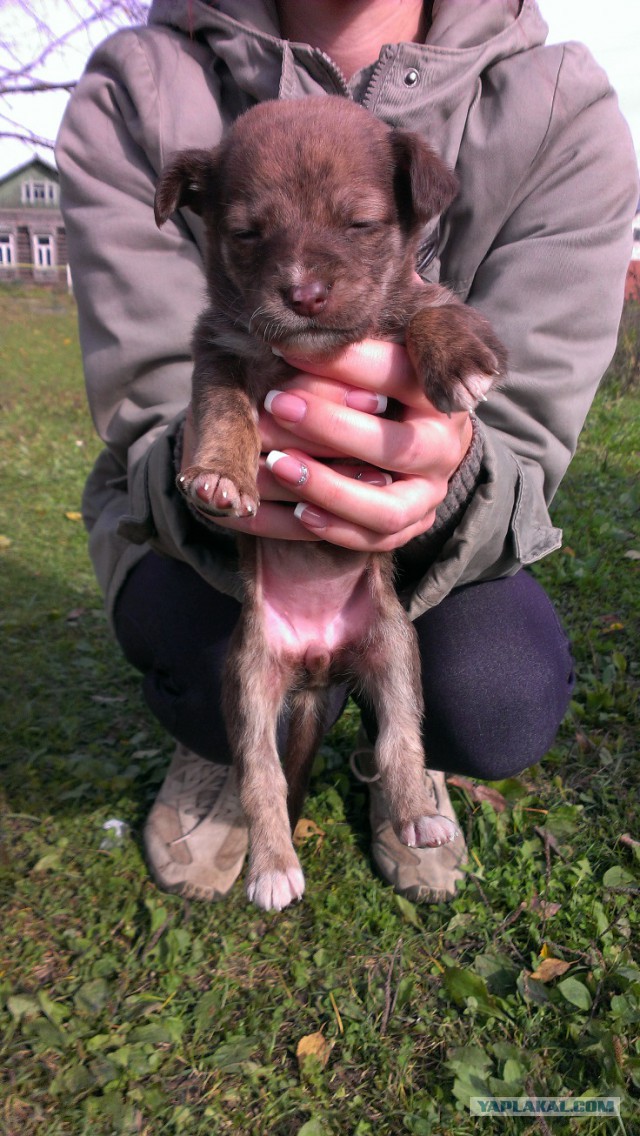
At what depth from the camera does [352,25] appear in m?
2.66

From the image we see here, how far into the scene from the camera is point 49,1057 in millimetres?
2230

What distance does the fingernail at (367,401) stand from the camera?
2.21 m

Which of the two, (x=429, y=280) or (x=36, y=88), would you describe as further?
Answer: (x=36, y=88)

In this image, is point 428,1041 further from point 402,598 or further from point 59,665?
point 59,665

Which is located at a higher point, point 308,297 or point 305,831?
point 308,297

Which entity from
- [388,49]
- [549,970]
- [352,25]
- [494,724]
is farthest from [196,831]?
[352,25]

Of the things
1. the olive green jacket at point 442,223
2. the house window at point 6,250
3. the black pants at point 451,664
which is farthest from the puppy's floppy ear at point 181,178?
the house window at point 6,250

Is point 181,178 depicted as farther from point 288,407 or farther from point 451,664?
point 451,664

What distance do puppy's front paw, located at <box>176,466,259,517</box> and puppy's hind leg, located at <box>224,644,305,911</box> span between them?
61 cm

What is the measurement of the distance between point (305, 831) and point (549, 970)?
0.98 meters

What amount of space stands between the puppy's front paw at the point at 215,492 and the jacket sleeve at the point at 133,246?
0.68m

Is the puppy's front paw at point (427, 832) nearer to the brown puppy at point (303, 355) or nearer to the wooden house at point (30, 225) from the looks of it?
the brown puppy at point (303, 355)

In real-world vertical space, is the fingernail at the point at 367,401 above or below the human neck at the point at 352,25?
below

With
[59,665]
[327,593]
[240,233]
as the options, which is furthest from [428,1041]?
[59,665]
